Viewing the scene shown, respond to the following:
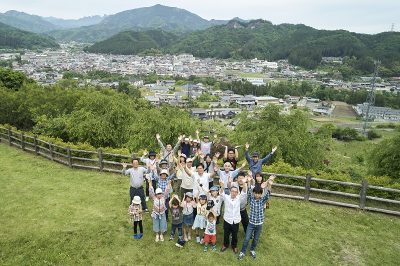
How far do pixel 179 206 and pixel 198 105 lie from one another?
92725mm

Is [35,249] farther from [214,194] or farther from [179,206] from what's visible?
[214,194]

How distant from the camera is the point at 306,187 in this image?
32.8ft

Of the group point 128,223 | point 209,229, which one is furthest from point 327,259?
point 128,223

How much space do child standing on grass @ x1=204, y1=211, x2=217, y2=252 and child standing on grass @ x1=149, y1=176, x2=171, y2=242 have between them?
107 centimetres

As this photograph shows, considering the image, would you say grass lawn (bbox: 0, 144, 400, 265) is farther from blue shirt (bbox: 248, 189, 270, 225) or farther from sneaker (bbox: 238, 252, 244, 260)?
blue shirt (bbox: 248, 189, 270, 225)

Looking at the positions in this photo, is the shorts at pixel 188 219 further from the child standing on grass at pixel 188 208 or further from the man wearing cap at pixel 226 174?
the man wearing cap at pixel 226 174

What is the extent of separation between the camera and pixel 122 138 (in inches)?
856

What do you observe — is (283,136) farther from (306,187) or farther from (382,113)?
(382,113)

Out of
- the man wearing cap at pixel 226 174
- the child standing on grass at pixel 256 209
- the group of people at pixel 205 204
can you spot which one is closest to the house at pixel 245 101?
the man wearing cap at pixel 226 174

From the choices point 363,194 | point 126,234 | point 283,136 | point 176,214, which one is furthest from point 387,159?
point 126,234

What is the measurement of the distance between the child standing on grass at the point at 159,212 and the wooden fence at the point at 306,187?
13.4ft

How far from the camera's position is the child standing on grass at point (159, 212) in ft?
24.5

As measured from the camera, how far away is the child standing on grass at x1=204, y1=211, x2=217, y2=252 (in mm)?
7254

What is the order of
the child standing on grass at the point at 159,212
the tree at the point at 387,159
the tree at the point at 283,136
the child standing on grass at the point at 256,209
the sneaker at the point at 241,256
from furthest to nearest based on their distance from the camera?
the tree at the point at 283,136 → the tree at the point at 387,159 → the child standing on grass at the point at 159,212 → the sneaker at the point at 241,256 → the child standing on grass at the point at 256,209
